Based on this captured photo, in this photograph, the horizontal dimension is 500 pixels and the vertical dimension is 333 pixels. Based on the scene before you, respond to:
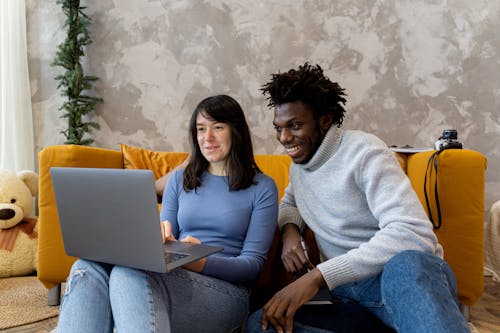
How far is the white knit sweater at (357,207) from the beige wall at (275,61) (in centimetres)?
161

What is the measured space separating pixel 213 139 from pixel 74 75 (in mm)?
1751

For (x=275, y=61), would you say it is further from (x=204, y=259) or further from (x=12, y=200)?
(x=204, y=259)

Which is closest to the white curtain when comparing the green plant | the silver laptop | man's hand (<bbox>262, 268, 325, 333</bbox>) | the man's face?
the green plant

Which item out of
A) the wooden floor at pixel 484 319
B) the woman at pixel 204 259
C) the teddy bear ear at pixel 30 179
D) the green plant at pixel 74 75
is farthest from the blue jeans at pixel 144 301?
the green plant at pixel 74 75

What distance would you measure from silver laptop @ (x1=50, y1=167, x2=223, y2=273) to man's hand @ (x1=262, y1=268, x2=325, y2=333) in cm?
19

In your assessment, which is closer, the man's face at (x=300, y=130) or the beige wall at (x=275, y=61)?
the man's face at (x=300, y=130)

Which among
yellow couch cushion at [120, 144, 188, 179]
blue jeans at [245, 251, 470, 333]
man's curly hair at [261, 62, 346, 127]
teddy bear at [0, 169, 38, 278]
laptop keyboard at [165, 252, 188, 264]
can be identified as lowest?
teddy bear at [0, 169, 38, 278]

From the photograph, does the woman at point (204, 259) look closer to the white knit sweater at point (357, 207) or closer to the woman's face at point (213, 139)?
the woman's face at point (213, 139)

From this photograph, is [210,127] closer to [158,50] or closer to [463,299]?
[463,299]

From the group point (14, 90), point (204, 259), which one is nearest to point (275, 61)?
point (14, 90)

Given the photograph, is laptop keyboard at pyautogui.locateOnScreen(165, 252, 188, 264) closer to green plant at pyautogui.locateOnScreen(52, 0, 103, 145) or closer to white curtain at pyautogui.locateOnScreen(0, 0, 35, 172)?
green plant at pyautogui.locateOnScreen(52, 0, 103, 145)

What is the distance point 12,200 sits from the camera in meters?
2.29

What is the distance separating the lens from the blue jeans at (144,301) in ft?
2.94

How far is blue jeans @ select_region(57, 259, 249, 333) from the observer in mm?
895
